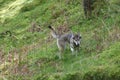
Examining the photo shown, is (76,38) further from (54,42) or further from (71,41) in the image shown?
(54,42)

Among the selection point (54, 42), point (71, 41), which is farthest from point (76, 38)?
point (54, 42)

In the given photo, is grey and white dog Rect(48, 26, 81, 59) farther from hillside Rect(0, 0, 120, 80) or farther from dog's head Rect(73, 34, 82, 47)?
hillside Rect(0, 0, 120, 80)

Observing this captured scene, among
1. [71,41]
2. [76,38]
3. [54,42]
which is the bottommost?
[54,42]

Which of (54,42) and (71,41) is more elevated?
(71,41)

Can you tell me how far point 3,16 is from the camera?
23812mm

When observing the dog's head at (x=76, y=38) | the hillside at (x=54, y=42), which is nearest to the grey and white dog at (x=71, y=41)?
the dog's head at (x=76, y=38)

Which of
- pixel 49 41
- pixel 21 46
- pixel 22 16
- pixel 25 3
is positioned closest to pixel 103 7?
pixel 49 41

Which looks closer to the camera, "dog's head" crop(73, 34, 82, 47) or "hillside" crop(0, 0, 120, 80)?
"hillside" crop(0, 0, 120, 80)

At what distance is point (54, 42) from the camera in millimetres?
16250

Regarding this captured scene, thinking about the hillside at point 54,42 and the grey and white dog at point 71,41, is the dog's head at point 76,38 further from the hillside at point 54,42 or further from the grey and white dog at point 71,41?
the hillside at point 54,42

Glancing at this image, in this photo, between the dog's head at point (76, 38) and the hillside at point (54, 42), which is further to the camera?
the dog's head at point (76, 38)

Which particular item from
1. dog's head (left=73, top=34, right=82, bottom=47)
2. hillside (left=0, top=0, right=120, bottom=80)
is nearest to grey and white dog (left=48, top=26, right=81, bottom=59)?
dog's head (left=73, top=34, right=82, bottom=47)

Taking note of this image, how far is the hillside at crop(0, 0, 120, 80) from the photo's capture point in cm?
1098

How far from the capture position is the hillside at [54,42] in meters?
11.0
